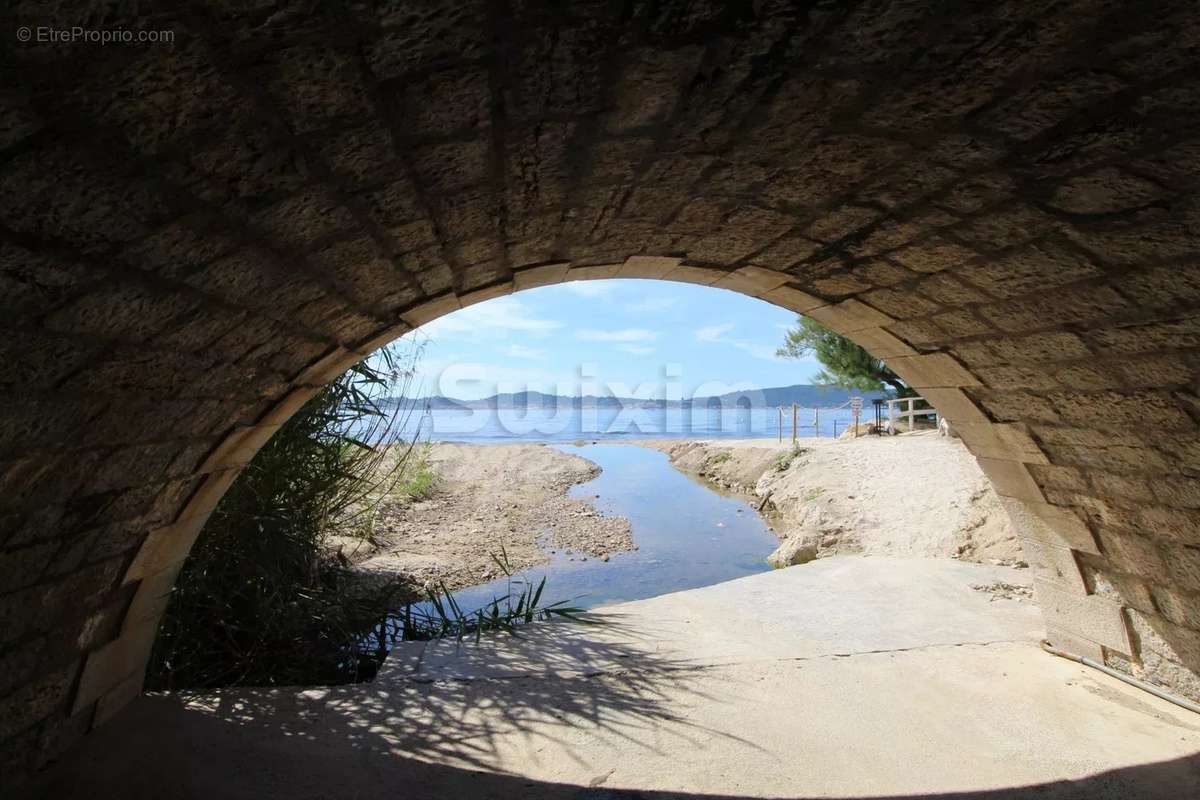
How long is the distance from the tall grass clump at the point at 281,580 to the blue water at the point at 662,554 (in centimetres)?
217

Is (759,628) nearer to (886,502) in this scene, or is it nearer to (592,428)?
(886,502)

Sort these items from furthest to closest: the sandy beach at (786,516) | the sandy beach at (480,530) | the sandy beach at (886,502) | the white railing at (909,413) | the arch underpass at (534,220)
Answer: the white railing at (909,413) → the sandy beach at (480,530) → the sandy beach at (786,516) → the sandy beach at (886,502) → the arch underpass at (534,220)

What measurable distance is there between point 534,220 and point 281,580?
3.62 metres

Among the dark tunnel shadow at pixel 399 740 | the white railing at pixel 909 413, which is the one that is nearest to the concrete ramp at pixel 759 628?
the dark tunnel shadow at pixel 399 740

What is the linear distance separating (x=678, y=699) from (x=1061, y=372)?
2.06m

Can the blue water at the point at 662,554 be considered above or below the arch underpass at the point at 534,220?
below

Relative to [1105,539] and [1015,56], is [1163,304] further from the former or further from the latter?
[1105,539]

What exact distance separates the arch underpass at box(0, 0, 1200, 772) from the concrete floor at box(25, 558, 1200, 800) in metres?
0.38

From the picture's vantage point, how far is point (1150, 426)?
7.99ft

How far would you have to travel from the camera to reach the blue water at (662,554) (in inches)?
332

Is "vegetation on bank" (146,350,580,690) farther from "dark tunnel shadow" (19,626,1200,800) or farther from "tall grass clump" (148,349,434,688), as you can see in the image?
"dark tunnel shadow" (19,626,1200,800)

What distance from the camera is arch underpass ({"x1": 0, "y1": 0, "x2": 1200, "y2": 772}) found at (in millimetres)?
1135

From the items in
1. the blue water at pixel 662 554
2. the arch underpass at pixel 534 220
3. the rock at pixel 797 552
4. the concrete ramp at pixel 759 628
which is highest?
the arch underpass at pixel 534 220

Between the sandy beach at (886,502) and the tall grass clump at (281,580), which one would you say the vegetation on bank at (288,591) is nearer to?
the tall grass clump at (281,580)
